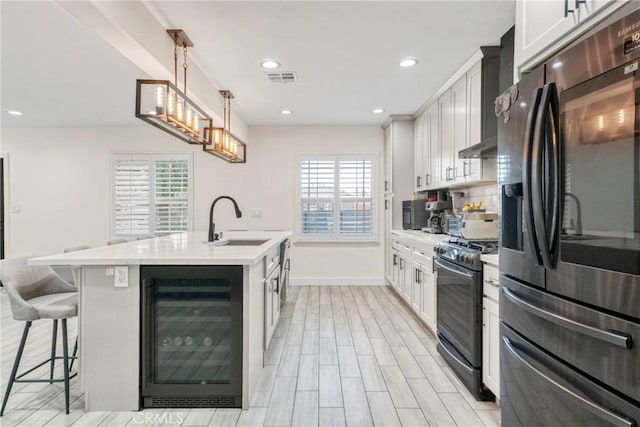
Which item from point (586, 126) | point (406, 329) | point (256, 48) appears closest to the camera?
point (586, 126)

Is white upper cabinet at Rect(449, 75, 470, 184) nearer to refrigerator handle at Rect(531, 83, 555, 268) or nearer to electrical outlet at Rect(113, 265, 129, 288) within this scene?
refrigerator handle at Rect(531, 83, 555, 268)

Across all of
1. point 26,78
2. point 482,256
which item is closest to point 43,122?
point 26,78

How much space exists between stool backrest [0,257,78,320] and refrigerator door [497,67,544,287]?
8.64 feet

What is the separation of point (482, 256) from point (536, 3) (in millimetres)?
1397

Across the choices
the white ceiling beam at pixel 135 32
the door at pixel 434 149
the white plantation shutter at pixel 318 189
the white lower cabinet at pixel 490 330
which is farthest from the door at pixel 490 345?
the white plantation shutter at pixel 318 189

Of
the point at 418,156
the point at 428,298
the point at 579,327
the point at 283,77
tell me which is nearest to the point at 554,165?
the point at 579,327

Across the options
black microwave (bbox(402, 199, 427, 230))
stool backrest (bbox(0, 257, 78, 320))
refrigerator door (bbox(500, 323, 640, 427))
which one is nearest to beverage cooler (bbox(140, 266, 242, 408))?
stool backrest (bbox(0, 257, 78, 320))

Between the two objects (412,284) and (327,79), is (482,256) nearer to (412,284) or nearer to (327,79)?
(412,284)

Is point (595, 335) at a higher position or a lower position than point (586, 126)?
lower

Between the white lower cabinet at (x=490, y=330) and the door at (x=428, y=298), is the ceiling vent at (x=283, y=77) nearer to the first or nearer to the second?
the door at (x=428, y=298)

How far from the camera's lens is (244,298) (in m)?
2.12

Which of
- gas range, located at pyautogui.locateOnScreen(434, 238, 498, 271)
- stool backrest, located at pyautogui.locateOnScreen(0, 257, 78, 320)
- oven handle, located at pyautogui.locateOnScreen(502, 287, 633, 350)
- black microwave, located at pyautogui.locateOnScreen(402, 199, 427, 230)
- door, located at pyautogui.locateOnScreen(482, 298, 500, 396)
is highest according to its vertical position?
black microwave, located at pyautogui.locateOnScreen(402, 199, 427, 230)

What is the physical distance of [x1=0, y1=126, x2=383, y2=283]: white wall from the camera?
18.4 feet

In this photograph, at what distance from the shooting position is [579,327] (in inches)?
44.6
